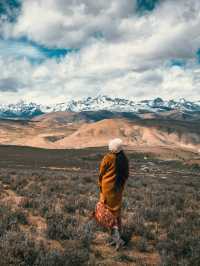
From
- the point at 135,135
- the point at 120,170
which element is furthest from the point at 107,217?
the point at 135,135

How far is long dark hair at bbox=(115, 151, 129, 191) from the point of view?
9.20 meters

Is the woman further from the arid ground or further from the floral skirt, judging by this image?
the arid ground

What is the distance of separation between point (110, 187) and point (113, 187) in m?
0.07

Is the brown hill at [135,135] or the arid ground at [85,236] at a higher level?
the brown hill at [135,135]

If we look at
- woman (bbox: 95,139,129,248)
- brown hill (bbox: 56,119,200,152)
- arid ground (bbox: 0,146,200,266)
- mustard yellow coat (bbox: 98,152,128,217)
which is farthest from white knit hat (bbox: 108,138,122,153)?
brown hill (bbox: 56,119,200,152)

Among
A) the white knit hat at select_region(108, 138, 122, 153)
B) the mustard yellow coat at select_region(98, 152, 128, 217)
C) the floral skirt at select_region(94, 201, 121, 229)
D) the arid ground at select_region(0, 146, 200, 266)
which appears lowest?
the arid ground at select_region(0, 146, 200, 266)

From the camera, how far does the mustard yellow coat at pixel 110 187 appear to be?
9.09m

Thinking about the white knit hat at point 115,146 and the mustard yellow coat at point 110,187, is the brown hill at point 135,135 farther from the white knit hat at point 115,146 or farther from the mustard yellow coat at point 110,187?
the white knit hat at point 115,146

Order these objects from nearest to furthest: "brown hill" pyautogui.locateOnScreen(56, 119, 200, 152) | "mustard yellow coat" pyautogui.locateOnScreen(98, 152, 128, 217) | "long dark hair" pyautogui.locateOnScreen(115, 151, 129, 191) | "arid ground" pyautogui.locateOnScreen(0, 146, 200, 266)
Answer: "arid ground" pyautogui.locateOnScreen(0, 146, 200, 266), "mustard yellow coat" pyautogui.locateOnScreen(98, 152, 128, 217), "long dark hair" pyautogui.locateOnScreen(115, 151, 129, 191), "brown hill" pyautogui.locateOnScreen(56, 119, 200, 152)

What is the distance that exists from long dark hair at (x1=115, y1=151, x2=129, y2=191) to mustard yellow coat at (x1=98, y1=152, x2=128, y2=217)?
3.1 inches

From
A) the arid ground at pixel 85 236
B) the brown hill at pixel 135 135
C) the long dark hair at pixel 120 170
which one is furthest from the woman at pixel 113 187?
the brown hill at pixel 135 135

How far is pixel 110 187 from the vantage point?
30.0 feet

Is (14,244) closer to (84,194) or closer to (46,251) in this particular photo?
(46,251)

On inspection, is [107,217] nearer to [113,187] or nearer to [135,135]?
[113,187]
